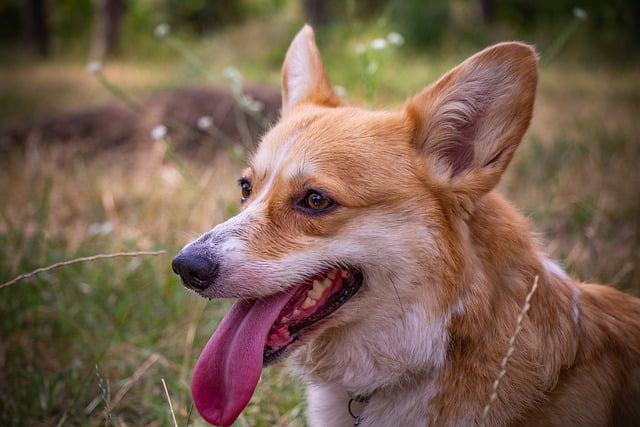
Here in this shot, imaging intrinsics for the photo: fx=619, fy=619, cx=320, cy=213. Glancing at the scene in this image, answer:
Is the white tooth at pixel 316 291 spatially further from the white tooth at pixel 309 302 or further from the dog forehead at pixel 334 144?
the dog forehead at pixel 334 144

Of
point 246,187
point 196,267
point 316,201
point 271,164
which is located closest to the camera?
point 196,267

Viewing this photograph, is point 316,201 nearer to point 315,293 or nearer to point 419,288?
point 315,293

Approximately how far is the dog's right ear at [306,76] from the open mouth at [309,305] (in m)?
0.99

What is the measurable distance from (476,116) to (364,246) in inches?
25.8

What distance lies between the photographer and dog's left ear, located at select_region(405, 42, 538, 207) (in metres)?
2.20

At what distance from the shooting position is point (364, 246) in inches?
89.4

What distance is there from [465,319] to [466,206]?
0.41m

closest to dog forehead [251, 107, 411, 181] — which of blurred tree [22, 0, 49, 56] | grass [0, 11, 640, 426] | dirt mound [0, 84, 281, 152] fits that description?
grass [0, 11, 640, 426]

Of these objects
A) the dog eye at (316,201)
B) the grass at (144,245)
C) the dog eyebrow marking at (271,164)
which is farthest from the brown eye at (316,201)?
the grass at (144,245)

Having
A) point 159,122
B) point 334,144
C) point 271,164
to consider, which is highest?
point 334,144

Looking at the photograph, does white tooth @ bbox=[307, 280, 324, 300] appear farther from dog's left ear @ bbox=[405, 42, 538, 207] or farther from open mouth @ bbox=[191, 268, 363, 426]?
dog's left ear @ bbox=[405, 42, 538, 207]

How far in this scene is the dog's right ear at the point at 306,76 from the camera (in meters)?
3.01

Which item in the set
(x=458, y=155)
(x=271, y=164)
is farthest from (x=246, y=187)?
(x=458, y=155)

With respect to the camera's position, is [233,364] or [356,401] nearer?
[233,364]
